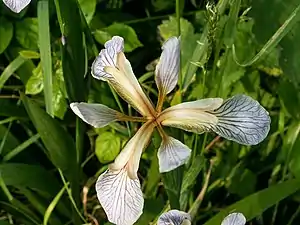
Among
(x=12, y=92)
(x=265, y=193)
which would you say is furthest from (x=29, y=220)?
(x=265, y=193)

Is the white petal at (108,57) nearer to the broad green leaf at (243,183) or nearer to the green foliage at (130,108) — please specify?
the green foliage at (130,108)

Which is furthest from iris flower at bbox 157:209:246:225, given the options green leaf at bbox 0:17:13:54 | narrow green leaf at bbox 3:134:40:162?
green leaf at bbox 0:17:13:54

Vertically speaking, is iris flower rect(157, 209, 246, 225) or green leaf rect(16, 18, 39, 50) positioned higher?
green leaf rect(16, 18, 39, 50)

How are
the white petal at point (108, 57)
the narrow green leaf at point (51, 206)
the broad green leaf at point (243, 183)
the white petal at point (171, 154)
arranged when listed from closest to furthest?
the white petal at point (171, 154), the white petal at point (108, 57), the narrow green leaf at point (51, 206), the broad green leaf at point (243, 183)

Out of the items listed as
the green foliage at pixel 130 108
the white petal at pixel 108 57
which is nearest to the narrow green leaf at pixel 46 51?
the green foliage at pixel 130 108

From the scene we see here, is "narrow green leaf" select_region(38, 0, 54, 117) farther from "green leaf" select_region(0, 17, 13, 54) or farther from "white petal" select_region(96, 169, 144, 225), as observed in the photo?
"white petal" select_region(96, 169, 144, 225)

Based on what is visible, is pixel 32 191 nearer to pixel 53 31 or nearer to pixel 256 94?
pixel 53 31
